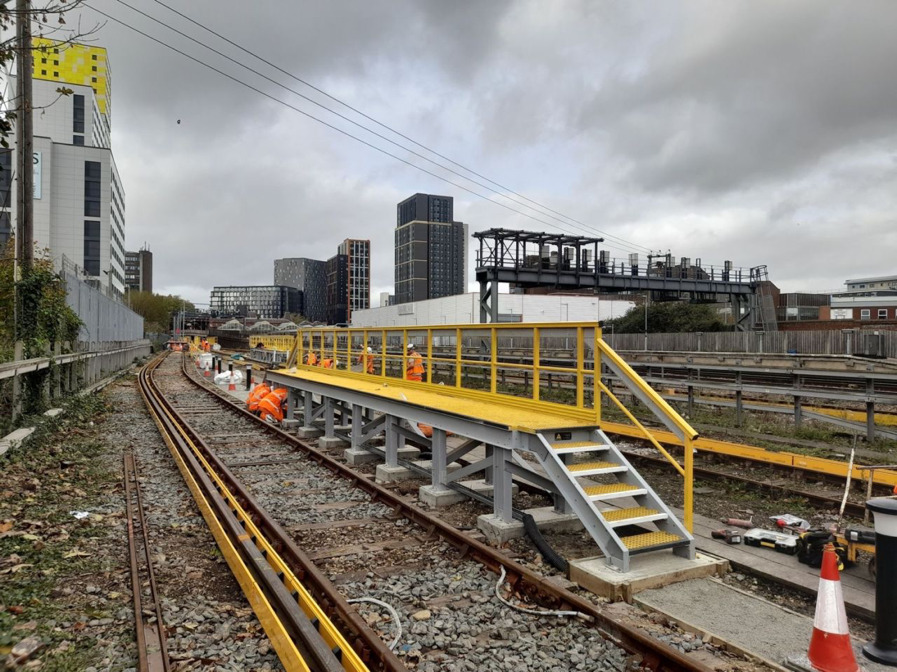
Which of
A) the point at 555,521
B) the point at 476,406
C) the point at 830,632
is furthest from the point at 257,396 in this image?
the point at 830,632

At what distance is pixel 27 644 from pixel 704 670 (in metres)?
4.48

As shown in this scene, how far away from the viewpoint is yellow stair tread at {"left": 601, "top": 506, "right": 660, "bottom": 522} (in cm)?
568

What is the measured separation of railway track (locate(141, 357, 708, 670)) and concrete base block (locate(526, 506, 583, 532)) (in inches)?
43.2

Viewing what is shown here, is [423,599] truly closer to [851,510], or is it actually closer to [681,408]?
[851,510]

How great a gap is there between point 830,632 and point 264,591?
4180 millimetres

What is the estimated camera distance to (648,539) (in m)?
5.59

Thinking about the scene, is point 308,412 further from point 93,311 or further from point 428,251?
point 428,251

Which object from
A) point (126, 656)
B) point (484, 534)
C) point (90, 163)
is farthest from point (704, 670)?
point (90, 163)

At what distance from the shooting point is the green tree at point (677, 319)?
53.3 metres

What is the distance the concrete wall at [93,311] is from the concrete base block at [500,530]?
44.0 feet

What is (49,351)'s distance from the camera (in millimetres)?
13820

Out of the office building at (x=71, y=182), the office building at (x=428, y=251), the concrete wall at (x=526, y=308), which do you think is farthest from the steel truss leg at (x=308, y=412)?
the office building at (x=428, y=251)

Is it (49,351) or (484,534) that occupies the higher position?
(49,351)

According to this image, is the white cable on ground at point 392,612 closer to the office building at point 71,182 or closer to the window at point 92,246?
the office building at point 71,182
